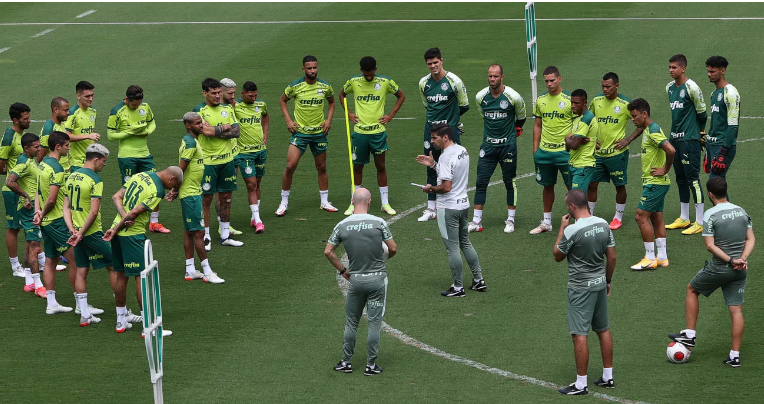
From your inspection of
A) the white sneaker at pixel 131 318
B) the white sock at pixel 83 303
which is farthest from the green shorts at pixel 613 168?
the white sock at pixel 83 303

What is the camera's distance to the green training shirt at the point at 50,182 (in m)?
13.1

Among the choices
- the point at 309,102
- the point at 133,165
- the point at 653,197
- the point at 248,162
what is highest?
the point at 309,102

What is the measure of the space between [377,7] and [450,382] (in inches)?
946

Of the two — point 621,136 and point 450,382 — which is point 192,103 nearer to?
point 621,136

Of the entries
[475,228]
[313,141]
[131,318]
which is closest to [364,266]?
[131,318]

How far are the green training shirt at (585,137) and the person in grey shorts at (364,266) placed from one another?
5.05 m

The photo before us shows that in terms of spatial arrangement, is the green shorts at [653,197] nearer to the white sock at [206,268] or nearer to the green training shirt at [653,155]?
the green training shirt at [653,155]

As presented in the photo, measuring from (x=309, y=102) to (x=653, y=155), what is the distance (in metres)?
5.78

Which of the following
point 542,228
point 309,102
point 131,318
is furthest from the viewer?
point 309,102

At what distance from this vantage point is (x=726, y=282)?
11422mm

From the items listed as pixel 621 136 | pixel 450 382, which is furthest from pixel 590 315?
pixel 621 136

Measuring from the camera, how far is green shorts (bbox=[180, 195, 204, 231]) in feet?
45.9

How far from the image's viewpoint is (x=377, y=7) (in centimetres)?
3378

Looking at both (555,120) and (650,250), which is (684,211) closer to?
(650,250)
